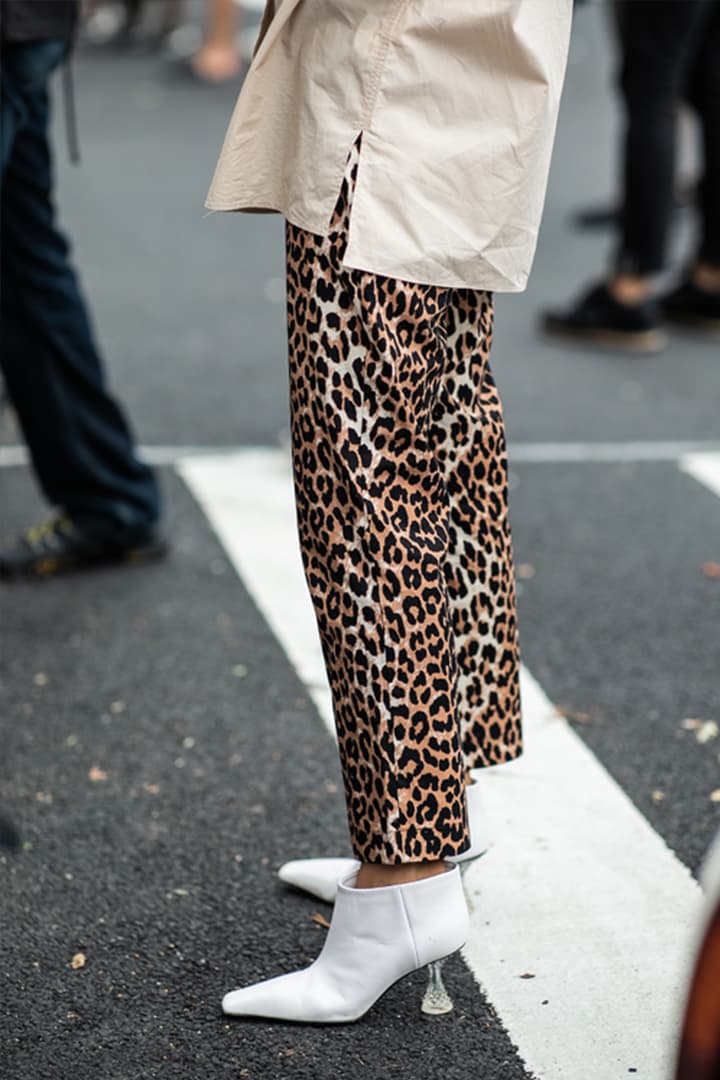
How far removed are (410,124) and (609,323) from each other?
410cm

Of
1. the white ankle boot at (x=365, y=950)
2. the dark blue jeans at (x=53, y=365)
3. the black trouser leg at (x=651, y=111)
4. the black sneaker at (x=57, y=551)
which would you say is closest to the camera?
the white ankle boot at (x=365, y=950)

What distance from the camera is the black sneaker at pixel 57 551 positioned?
390 cm

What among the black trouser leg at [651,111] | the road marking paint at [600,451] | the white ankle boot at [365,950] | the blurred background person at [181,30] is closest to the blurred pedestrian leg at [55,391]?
the road marking paint at [600,451]

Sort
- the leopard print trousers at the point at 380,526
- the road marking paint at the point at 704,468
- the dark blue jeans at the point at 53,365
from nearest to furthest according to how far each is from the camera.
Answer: the leopard print trousers at the point at 380,526 < the dark blue jeans at the point at 53,365 < the road marking paint at the point at 704,468

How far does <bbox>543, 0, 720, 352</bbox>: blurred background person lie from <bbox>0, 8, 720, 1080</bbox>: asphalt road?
167mm

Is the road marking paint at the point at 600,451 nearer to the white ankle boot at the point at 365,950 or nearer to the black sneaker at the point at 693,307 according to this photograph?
the black sneaker at the point at 693,307

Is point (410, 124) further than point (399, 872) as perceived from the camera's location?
No

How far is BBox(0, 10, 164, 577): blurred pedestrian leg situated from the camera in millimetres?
3566

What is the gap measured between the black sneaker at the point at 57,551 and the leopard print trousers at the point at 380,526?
5.98 ft

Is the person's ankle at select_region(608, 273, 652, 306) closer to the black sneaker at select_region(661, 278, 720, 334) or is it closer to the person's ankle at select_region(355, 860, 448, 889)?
the black sneaker at select_region(661, 278, 720, 334)

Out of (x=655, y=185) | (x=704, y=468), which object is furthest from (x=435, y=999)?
(x=655, y=185)

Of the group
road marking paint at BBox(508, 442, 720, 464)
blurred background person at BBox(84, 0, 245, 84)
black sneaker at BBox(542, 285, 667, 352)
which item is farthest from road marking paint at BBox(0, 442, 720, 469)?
blurred background person at BBox(84, 0, 245, 84)

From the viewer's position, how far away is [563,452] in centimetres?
486

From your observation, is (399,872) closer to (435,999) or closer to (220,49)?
(435,999)
